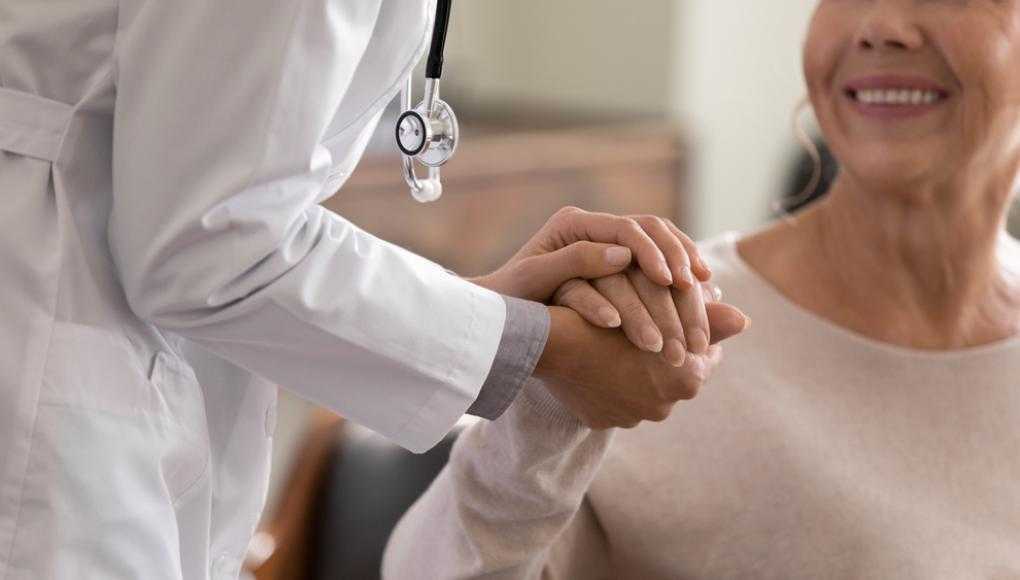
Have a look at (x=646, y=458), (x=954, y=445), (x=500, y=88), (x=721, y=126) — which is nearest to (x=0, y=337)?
(x=646, y=458)

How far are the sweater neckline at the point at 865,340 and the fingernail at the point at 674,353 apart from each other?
0.48 m

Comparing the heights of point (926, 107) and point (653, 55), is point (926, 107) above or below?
above

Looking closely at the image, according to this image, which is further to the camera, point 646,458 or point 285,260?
point 646,458

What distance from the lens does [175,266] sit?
865mm

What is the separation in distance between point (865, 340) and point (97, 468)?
88 centimetres

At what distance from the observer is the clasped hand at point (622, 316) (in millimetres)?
1023

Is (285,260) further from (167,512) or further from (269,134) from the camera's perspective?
(167,512)

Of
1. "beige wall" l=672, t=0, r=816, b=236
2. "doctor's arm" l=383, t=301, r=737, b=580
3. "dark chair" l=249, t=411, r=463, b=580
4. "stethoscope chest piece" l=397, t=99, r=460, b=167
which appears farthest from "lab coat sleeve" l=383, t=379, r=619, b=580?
"beige wall" l=672, t=0, r=816, b=236

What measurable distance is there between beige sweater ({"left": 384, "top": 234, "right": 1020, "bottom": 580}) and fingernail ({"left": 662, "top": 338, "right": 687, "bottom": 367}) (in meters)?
0.28

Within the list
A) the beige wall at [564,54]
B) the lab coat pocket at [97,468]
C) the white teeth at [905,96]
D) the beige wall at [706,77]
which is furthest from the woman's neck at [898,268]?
the beige wall at [564,54]

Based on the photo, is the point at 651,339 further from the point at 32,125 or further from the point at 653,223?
the point at 32,125

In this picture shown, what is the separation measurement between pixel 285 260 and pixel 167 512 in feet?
0.64

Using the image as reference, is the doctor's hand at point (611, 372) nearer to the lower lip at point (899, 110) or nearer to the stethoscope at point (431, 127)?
the stethoscope at point (431, 127)

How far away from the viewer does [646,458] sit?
1.39m
